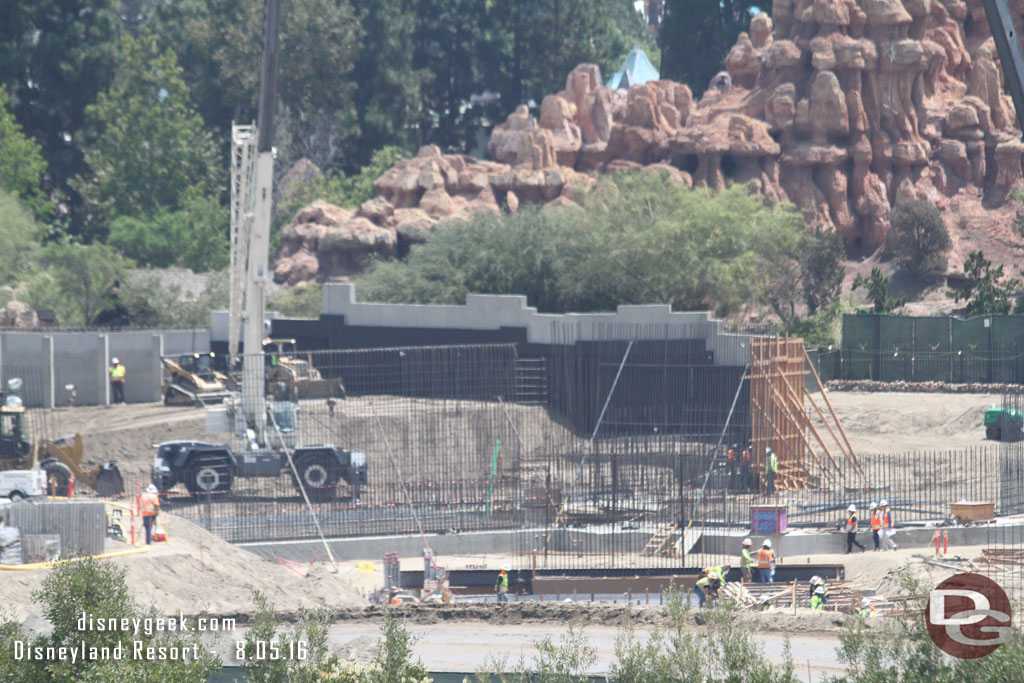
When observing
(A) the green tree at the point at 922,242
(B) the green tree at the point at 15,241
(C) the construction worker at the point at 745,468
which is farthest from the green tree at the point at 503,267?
(B) the green tree at the point at 15,241

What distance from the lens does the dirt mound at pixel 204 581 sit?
2255 centimetres

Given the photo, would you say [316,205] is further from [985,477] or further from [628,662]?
[628,662]

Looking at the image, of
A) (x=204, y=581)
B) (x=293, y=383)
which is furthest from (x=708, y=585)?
(x=293, y=383)

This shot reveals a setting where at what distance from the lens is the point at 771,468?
32.0 m

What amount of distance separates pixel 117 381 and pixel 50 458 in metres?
11.9

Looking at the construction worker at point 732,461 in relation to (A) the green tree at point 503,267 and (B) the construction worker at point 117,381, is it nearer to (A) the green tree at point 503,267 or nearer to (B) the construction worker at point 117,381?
(A) the green tree at point 503,267

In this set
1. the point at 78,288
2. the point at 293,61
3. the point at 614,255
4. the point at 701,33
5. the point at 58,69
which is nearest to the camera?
the point at 614,255

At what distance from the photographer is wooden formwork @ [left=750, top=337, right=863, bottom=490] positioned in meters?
33.2

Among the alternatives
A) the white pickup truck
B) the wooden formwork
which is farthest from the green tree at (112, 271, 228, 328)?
the wooden formwork

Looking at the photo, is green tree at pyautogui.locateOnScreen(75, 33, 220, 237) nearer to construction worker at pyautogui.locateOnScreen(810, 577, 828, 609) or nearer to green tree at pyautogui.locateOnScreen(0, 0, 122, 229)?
green tree at pyautogui.locateOnScreen(0, 0, 122, 229)

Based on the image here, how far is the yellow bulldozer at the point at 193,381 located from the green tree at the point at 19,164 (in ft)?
83.4

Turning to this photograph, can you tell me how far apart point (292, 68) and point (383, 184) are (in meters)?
13.7

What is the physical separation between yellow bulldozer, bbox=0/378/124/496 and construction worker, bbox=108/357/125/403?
1022 cm

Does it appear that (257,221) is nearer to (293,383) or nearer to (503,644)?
(293,383)
